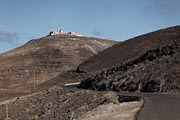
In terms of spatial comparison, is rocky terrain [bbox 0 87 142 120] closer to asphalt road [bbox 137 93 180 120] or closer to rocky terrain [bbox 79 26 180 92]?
asphalt road [bbox 137 93 180 120]

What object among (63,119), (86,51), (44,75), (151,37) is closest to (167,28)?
(151,37)

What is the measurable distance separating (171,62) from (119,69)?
1726 cm

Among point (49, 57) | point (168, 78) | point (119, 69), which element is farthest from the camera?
point (49, 57)

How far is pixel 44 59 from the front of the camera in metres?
165

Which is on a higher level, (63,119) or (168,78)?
(168,78)

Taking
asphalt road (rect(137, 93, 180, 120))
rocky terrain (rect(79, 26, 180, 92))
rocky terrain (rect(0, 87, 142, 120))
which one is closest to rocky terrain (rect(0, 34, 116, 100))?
rocky terrain (rect(79, 26, 180, 92))

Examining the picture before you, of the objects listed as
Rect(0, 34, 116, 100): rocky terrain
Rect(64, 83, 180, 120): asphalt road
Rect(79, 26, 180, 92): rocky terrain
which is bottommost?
Rect(64, 83, 180, 120): asphalt road

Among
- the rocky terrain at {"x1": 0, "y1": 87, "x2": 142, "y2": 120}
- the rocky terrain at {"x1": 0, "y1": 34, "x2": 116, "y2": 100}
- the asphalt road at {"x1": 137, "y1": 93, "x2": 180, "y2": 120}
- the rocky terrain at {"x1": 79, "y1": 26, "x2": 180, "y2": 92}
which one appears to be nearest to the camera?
the asphalt road at {"x1": 137, "y1": 93, "x2": 180, "y2": 120}

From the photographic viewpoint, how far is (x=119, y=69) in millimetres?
69562

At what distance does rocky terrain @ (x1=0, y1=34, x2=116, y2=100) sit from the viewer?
460 ft

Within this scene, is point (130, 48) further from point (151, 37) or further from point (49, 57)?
point (49, 57)

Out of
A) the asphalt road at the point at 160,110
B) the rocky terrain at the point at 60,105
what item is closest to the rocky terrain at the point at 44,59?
the rocky terrain at the point at 60,105

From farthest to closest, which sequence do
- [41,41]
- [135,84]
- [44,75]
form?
[41,41] < [44,75] < [135,84]

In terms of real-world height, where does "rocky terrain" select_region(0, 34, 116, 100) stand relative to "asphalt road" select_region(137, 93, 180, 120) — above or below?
above
